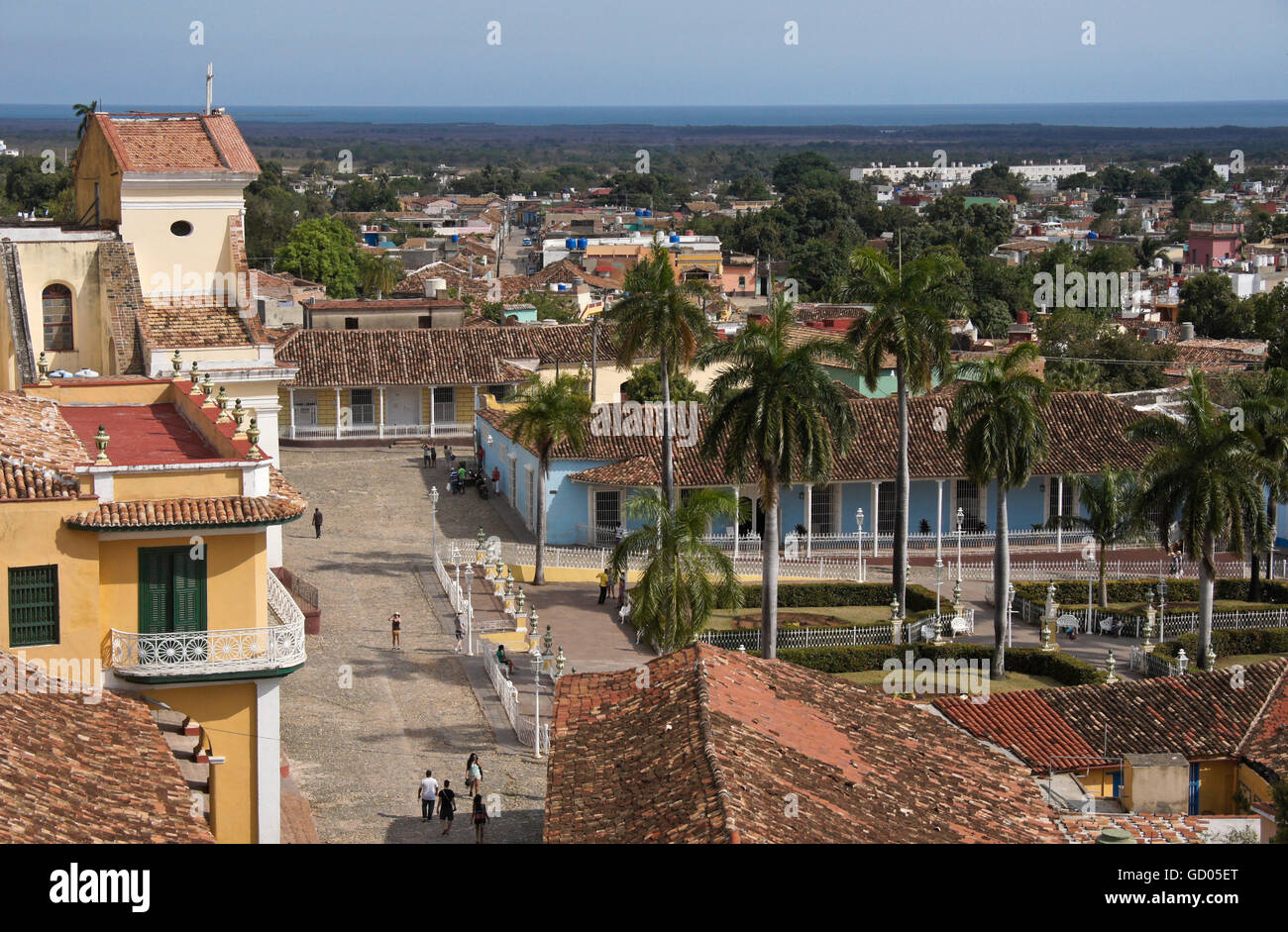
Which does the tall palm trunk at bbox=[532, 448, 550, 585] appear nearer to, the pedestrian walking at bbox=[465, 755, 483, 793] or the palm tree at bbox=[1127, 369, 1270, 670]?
the palm tree at bbox=[1127, 369, 1270, 670]

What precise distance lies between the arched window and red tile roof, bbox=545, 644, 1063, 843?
57.5 feet

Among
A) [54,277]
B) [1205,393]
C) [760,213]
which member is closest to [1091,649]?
[1205,393]

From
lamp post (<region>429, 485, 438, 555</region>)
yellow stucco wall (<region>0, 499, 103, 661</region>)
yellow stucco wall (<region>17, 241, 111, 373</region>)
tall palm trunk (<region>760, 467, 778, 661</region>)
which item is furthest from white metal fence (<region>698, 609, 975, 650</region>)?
yellow stucco wall (<region>0, 499, 103, 661</region>)

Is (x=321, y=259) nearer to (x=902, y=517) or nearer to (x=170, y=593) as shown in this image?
(x=902, y=517)

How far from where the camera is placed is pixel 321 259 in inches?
3526

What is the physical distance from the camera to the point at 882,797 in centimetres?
1772

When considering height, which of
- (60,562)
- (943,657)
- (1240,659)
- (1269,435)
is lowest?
(1240,659)

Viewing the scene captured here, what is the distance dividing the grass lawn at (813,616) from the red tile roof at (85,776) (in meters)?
19.3

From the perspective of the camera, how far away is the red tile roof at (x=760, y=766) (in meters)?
16.0

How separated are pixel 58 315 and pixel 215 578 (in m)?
17.5

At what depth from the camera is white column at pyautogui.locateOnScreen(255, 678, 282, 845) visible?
19.5 m

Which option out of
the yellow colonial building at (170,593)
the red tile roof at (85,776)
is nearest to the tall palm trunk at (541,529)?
the yellow colonial building at (170,593)

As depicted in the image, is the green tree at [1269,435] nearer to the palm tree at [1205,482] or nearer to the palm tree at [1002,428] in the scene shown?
the palm tree at [1205,482]

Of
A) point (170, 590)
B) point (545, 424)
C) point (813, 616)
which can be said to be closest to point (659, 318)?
point (545, 424)
